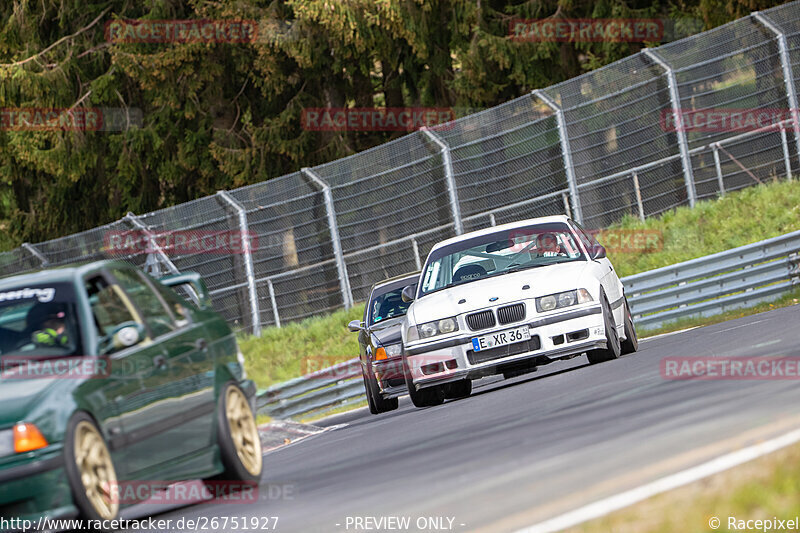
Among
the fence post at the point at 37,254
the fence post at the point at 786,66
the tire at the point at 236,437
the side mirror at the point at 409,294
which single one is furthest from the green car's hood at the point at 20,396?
the fence post at the point at 37,254

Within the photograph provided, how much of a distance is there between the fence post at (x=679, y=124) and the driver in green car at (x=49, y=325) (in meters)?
14.9

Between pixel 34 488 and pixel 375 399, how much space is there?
8254 mm

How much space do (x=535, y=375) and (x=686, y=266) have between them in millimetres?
3878

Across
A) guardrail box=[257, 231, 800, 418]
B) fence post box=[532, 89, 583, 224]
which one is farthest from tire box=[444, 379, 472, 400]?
fence post box=[532, 89, 583, 224]

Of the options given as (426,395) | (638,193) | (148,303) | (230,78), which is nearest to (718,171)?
(638,193)

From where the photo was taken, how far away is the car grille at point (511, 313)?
13.2 m

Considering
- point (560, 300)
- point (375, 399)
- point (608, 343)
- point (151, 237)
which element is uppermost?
point (151, 237)
